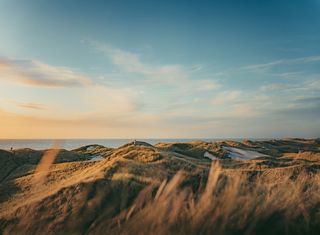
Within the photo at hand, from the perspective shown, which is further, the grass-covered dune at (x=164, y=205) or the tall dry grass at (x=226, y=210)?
the grass-covered dune at (x=164, y=205)

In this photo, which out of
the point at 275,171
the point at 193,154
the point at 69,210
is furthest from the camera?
the point at 193,154

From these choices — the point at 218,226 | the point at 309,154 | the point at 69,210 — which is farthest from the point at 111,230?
the point at 309,154

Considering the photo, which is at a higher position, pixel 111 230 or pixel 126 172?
pixel 126 172

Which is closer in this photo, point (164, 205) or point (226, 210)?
point (226, 210)

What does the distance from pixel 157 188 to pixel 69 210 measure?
3.92 metres

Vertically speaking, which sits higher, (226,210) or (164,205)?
(164,205)

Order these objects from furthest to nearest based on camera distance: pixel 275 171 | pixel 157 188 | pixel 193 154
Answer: pixel 193 154, pixel 275 171, pixel 157 188

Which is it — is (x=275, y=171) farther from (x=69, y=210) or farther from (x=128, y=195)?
(x=69, y=210)

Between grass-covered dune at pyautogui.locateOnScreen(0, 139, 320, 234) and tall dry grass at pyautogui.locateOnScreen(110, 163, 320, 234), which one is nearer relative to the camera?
tall dry grass at pyautogui.locateOnScreen(110, 163, 320, 234)

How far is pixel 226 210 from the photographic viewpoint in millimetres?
12367

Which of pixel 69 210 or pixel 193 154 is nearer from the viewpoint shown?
pixel 69 210

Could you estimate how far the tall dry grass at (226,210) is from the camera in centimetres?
1159

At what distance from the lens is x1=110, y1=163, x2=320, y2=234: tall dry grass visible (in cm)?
1159

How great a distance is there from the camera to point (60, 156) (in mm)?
35969
